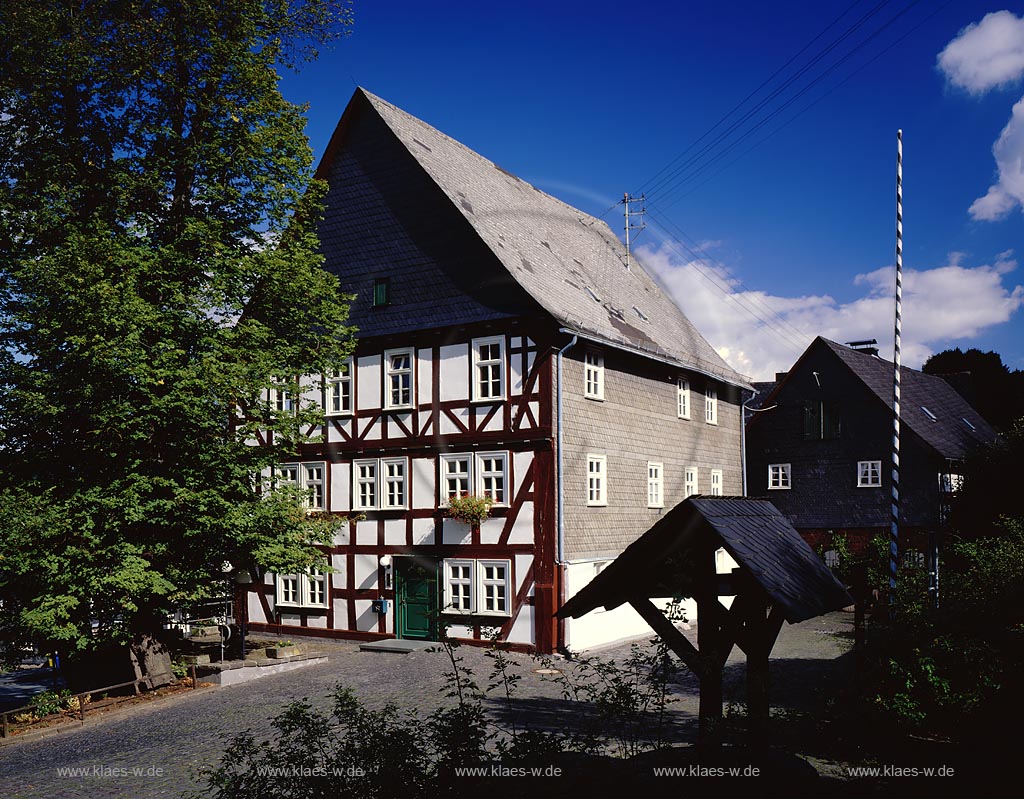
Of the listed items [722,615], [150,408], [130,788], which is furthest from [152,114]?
[722,615]

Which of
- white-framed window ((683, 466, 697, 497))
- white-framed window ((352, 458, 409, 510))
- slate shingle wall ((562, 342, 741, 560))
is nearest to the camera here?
slate shingle wall ((562, 342, 741, 560))

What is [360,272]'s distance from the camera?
2612 cm

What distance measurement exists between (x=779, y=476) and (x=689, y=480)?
425 inches

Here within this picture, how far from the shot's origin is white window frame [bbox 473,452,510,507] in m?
23.1

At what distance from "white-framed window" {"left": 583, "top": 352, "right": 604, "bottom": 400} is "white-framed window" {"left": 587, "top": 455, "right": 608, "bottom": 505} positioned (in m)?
1.71

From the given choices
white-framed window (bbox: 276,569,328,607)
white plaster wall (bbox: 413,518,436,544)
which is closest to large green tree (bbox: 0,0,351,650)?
white plaster wall (bbox: 413,518,436,544)

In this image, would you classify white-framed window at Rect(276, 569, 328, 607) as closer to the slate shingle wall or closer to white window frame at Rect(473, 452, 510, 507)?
white window frame at Rect(473, 452, 510, 507)

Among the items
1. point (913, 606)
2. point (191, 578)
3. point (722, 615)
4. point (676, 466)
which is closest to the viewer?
point (722, 615)

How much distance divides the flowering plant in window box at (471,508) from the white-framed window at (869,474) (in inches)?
793

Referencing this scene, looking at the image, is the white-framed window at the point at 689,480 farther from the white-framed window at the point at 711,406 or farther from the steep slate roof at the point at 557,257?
the steep slate roof at the point at 557,257

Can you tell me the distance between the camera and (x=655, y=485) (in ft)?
90.6

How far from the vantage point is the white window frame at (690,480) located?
97.7ft

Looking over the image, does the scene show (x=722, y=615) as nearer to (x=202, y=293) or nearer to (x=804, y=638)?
(x=202, y=293)

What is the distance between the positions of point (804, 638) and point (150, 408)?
730 inches
